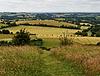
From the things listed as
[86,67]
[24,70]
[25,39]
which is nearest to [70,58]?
[86,67]

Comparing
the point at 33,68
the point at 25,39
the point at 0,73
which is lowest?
the point at 25,39

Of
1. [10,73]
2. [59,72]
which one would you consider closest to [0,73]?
[10,73]

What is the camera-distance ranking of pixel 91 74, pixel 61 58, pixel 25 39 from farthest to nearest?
1. pixel 25 39
2. pixel 61 58
3. pixel 91 74

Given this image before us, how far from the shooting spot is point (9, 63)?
867 centimetres

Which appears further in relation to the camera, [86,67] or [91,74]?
[86,67]

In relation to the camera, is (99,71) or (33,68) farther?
(33,68)

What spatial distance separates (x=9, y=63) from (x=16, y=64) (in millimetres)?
445

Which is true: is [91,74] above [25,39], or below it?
above

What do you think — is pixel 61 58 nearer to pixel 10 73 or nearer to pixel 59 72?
pixel 59 72

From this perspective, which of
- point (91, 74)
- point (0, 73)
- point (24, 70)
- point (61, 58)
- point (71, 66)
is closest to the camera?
point (0, 73)

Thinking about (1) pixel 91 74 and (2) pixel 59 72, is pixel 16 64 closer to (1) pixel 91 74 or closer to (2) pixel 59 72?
(2) pixel 59 72

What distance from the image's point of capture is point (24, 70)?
8469 mm

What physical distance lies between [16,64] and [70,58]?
4.95m

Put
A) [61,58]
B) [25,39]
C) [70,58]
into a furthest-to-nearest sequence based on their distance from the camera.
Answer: [25,39] < [61,58] < [70,58]
